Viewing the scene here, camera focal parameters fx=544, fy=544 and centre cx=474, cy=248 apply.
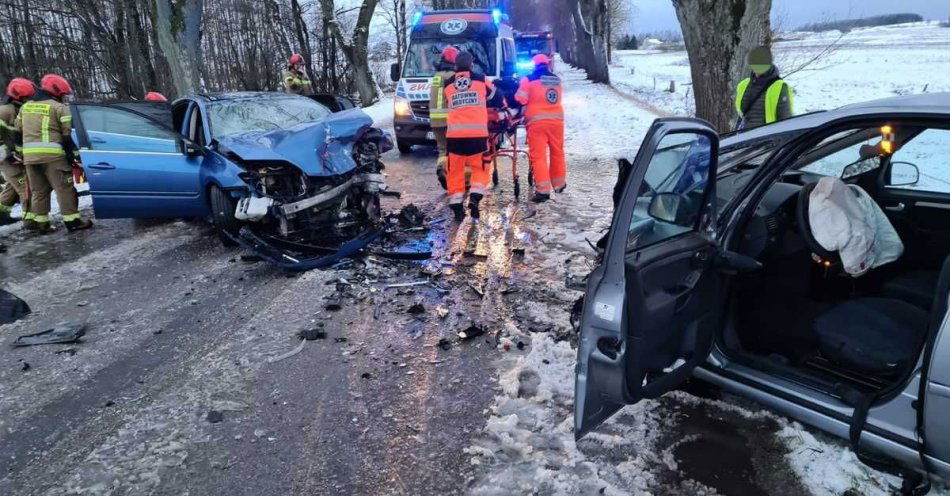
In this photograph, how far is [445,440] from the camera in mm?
2814

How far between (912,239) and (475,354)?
2663 millimetres

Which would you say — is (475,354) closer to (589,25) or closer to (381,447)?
(381,447)

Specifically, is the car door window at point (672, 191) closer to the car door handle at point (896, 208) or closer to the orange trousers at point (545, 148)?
the car door handle at point (896, 208)

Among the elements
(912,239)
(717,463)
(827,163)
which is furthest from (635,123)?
(717,463)

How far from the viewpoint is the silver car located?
Result: 2.11m

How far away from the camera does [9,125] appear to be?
6867 millimetres

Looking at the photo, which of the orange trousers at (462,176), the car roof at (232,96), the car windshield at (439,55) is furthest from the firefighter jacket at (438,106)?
the car windshield at (439,55)

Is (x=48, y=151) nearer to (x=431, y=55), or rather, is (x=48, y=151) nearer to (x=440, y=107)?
(x=440, y=107)

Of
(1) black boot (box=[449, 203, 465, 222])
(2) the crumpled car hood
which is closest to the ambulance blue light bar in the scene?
(2) the crumpled car hood

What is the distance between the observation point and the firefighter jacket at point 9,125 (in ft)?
22.3

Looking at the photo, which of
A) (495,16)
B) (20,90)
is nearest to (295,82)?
(495,16)

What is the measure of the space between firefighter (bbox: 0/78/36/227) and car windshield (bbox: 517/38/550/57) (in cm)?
2510

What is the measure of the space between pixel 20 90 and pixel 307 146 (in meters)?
4.10

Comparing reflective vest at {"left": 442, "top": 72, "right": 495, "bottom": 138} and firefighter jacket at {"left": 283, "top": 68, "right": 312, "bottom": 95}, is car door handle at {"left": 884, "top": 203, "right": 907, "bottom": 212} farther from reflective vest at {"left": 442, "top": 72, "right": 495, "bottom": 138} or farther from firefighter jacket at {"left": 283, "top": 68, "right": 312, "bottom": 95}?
firefighter jacket at {"left": 283, "top": 68, "right": 312, "bottom": 95}
